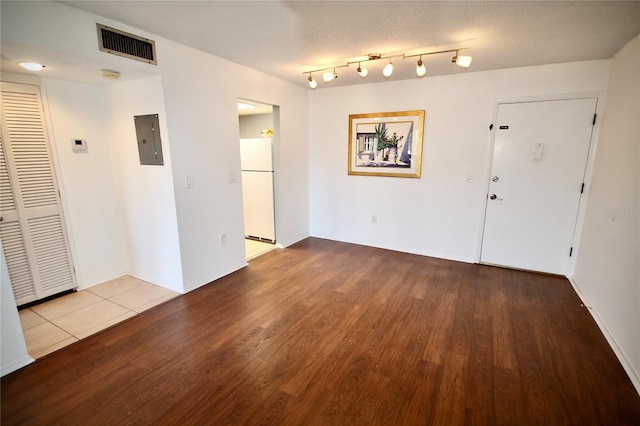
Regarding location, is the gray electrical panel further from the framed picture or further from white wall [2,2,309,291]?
the framed picture

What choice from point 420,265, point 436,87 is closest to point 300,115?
point 436,87

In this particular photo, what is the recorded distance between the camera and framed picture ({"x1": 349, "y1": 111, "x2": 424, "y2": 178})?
3.92 m

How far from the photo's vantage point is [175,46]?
2.64 metres

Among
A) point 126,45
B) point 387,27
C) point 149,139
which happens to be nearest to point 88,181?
point 149,139

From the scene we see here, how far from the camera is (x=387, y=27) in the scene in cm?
227

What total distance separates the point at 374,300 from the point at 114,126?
3.33m

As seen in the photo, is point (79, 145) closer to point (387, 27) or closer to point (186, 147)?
point (186, 147)

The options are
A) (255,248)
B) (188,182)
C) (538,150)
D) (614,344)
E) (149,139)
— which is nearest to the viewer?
(614,344)

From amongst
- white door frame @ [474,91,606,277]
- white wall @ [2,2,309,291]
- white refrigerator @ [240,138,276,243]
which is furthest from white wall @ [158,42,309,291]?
white door frame @ [474,91,606,277]

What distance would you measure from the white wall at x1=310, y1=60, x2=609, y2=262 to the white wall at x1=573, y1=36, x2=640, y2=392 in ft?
1.85

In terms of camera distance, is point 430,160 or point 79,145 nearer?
point 79,145

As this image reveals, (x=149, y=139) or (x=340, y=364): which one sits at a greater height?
(x=149, y=139)

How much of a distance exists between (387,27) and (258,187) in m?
2.95

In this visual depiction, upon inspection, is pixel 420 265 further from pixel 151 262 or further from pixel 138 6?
pixel 138 6
